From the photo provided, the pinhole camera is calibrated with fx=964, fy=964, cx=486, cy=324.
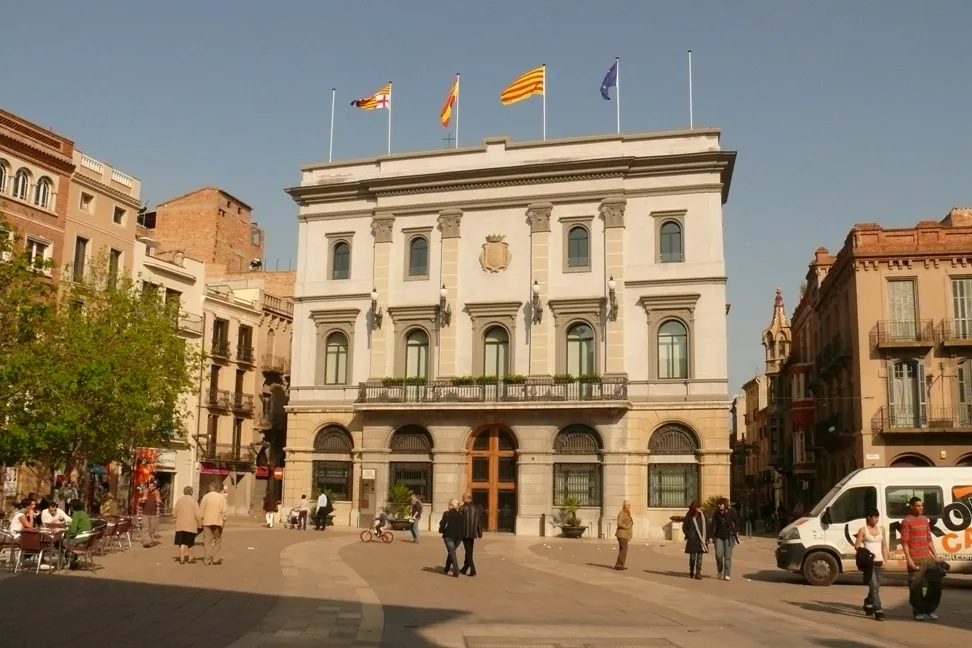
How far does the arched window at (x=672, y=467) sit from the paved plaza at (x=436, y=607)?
13276mm

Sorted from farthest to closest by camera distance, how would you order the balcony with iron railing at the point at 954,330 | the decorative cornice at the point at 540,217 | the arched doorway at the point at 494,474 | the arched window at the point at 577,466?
the decorative cornice at the point at 540,217 < the arched doorway at the point at 494,474 < the arched window at the point at 577,466 < the balcony with iron railing at the point at 954,330

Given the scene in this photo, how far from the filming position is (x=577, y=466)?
3875 cm

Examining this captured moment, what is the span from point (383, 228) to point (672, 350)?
13.9 m

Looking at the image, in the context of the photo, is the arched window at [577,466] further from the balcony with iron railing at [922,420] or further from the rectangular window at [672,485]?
the balcony with iron railing at [922,420]

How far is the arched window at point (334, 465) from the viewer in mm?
42312

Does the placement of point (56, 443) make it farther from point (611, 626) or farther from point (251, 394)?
point (251, 394)

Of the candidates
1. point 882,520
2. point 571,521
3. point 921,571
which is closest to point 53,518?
point 921,571

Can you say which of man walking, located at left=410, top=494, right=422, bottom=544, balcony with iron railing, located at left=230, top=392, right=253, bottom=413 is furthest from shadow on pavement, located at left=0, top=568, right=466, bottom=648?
balcony with iron railing, located at left=230, top=392, right=253, bottom=413

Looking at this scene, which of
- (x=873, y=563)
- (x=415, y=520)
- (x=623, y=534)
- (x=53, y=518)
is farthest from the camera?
(x=415, y=520)

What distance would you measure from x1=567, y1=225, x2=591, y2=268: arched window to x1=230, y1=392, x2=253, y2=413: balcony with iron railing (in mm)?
23211

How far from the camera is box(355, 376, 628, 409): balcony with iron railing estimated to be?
126ft

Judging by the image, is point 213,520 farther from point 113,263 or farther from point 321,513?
point 113,263

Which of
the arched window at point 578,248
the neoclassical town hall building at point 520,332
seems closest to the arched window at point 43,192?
the neoclassical town hall building at point 520,332

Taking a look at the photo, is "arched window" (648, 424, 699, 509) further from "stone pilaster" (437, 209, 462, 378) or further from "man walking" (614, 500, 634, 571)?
"man walking" (614, 500, 634, 571)
